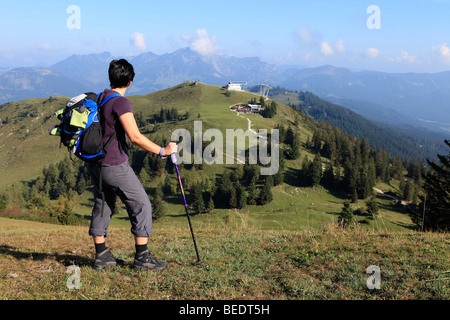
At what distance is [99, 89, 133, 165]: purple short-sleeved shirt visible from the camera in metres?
5.74

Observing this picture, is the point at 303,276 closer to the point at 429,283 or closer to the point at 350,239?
the point at 429,283

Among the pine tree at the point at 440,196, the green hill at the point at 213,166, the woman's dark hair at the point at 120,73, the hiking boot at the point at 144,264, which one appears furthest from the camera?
the green hill at the point at 213,166

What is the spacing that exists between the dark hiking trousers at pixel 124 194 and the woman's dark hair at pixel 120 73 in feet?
5.79

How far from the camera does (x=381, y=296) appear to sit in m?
4.93

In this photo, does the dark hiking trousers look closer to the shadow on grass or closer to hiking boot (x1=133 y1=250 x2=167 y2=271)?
hiking boot (x1=133 y1=250 x2=167 y2=271)

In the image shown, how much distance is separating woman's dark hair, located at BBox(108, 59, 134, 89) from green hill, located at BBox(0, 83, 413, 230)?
44600 millimetres

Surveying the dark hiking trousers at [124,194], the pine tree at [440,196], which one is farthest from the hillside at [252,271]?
the pine tree at [440,196]

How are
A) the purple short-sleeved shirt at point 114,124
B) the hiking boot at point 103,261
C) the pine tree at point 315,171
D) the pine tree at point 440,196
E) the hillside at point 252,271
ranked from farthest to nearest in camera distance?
the pine tree at point 315,171
the pine tree at point 440,196
the hiking boot at point 103,261
the purple short-sleeved shirt at point 114,124
the hillside at point 252,271

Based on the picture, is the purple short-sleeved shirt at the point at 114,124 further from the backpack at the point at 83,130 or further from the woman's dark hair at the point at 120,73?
the woman's dark hair at the point at 120,73

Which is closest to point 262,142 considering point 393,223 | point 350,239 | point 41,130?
point 393,223

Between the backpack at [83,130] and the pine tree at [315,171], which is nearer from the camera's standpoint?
the backpack at [83,130]

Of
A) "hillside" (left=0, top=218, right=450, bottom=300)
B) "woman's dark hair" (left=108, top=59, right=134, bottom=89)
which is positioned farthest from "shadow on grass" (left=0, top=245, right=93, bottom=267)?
"woman's dark hair" (left=108, top=59, right=134, bottom=89)

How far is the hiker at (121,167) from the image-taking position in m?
5.77

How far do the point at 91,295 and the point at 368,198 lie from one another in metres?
121
